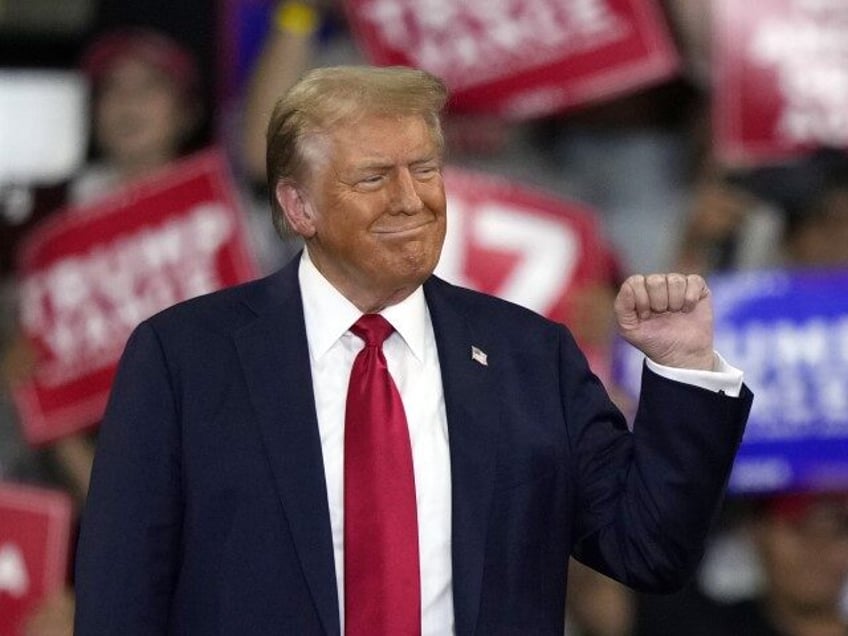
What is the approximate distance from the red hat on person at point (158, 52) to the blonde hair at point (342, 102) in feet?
9.31

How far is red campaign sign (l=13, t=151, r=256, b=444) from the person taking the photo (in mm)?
4801

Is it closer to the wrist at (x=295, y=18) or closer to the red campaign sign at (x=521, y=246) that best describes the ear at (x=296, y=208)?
the red campaign sign at (x=521, y=246)

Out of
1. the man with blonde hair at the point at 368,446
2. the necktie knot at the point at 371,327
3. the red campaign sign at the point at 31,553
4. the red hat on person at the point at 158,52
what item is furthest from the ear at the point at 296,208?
the red hat on person at the point at 158,52

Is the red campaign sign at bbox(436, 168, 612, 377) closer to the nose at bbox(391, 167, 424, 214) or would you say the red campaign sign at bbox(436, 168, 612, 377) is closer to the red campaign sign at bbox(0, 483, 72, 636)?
the red campaign sign at bbox(0, 483, 72, 636)

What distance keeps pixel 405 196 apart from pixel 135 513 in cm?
45

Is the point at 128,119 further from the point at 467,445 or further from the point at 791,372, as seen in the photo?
the point at 467,445

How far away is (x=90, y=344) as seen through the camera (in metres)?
4.88

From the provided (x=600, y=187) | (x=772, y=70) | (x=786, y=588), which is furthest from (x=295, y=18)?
(x=786, y=588)

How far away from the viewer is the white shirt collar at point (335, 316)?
2.36 meters

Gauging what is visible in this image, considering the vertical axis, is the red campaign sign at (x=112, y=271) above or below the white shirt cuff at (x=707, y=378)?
below

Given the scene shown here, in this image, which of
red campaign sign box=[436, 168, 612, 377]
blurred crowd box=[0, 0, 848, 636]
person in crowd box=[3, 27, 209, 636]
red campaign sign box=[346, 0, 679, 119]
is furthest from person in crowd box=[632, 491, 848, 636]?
person in crowd box=[3, 27, 209, 636]

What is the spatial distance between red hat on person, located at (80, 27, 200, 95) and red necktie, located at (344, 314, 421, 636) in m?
2.94

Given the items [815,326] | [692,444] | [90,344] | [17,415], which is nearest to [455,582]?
[692,444]

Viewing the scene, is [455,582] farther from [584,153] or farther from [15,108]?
[15,108]
